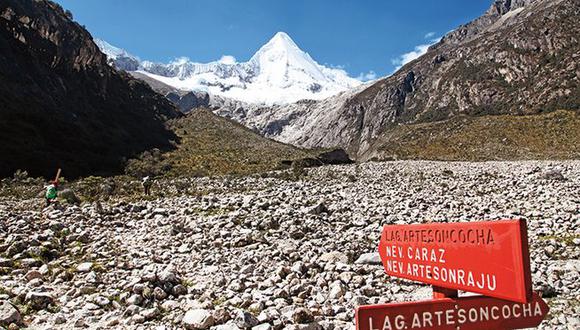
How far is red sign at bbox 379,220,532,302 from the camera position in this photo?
330cm

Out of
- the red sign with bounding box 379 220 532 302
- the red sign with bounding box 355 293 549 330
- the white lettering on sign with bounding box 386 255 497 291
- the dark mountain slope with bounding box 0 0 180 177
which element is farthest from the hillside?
the red sign with bounding box 355 293 549 330

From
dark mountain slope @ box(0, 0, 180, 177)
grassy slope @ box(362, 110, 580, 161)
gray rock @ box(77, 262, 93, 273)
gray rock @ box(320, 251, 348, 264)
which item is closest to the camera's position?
gray rock @ box(77, 262, 93, 273)

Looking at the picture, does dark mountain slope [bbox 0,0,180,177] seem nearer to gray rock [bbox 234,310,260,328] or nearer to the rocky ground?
the rocky ground

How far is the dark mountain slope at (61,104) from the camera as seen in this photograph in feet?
128

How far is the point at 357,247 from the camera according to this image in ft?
39.8

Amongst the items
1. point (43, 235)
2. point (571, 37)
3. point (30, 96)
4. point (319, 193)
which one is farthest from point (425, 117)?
point (43, 235)

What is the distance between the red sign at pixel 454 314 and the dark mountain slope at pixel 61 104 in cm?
3380

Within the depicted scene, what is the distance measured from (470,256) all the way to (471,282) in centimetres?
22

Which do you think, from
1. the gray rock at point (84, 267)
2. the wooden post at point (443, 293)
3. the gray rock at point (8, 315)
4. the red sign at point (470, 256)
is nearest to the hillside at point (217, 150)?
the gray rock at point (84, 267)

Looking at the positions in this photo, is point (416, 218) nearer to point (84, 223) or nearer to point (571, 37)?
point (84, 223)

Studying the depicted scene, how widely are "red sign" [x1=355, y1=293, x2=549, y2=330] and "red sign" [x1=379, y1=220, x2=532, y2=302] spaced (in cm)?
21

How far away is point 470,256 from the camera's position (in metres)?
3.81

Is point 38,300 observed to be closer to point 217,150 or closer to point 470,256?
point 470,256

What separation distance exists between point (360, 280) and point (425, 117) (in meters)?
167
